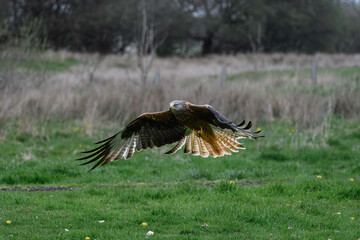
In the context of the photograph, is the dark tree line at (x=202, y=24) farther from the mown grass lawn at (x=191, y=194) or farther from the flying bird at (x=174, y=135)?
the flying bird at (x=174, y=135)

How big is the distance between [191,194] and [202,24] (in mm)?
38321

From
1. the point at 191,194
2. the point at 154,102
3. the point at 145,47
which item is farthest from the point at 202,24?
the point at 191,194

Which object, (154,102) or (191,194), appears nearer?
(191,194)

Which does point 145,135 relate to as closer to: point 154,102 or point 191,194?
point 191,194

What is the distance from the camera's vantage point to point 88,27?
40500mm

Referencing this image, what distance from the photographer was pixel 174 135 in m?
6.93

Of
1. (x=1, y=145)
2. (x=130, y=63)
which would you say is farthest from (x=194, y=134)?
(x=130, y=63)

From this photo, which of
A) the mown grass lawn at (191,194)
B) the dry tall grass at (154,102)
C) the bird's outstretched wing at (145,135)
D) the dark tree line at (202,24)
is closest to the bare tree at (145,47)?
the dry tall grass at (154,102)

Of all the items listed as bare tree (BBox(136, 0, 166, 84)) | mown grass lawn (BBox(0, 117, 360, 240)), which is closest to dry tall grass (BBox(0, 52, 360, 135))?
bare tree (BBox(136, 0, 166, 84))

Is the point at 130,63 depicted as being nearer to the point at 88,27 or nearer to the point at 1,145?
the point at 88,27

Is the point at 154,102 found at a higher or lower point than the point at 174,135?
lower

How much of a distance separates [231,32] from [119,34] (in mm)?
11316

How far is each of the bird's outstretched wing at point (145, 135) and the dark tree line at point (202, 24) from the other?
31933 mm

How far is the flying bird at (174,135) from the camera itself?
20.6ft
